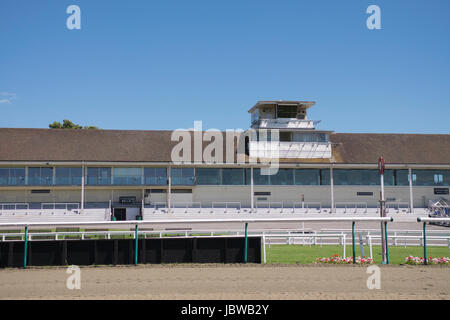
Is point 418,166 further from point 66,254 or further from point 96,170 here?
point 66,254

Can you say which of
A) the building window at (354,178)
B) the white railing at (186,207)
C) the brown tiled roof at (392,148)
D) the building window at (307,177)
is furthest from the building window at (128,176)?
the brown tiled roof at (392,148)

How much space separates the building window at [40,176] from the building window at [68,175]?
51 cm

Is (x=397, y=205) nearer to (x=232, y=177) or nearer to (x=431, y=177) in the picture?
(x=431, y=177)

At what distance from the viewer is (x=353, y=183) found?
38.6 metres

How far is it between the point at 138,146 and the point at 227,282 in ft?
103

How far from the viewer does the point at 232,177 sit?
37.4 metres

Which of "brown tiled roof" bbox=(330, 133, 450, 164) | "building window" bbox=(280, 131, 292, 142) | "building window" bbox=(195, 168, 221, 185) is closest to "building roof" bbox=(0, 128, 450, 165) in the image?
"brown tiled roof" bbox=(330, 133, 450, 164)

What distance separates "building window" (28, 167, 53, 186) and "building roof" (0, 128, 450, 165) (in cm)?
83

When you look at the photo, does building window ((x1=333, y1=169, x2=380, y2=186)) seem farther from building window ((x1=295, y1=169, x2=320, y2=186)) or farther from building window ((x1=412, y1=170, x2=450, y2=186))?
building window ((x1=412, y1=170, x2=450, y2=186))

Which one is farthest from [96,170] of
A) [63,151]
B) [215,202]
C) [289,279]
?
[289,279]

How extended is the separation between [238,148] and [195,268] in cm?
2853

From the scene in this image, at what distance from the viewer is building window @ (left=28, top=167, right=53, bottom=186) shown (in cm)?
3538

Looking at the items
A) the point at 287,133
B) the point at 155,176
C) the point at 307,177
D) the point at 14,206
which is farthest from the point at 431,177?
the point at 14,206

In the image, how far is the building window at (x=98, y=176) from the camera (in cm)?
3591
